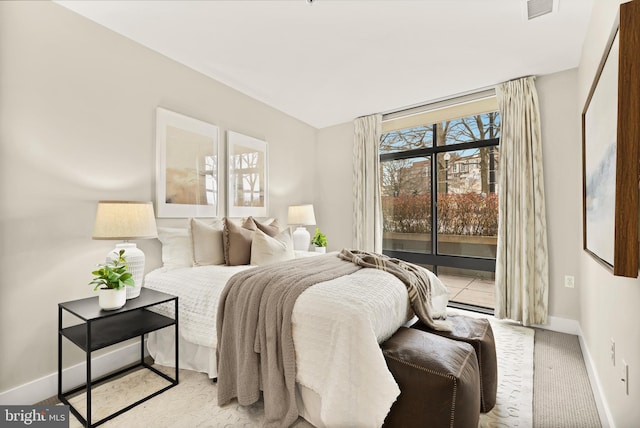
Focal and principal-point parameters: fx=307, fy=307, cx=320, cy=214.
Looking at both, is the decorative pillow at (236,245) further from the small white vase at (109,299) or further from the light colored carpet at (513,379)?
the light colored carpet at (513,379)

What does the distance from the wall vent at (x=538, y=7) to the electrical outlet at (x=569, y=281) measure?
238 centimetres

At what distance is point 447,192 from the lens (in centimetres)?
394

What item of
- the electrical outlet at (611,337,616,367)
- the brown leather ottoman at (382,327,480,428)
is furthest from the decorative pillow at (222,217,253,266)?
the electrical outlet at (611,337,616,367)

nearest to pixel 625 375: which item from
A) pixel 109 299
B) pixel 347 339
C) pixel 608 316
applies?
pixel 608 316

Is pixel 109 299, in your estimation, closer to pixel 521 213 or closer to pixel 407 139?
pixel 521 213

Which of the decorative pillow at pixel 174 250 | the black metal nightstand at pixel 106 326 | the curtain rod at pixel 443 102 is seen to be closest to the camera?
the black metal nightstand at pixel 106 326

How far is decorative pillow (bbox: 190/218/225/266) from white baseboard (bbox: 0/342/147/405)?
2.77 ft

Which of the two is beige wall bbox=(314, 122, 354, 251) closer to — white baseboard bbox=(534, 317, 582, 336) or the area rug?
white baseboard bbox=(534, 317, 582, 336)

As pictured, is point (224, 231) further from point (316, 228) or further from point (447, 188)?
point (447, 188)

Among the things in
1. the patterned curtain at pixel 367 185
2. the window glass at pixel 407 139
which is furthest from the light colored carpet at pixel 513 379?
the window glass at pixel 407 139

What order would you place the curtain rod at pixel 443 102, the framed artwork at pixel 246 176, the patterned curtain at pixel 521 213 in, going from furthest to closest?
the curtain rod at pixel 443 102
the framed artwork at pixel 246 176
the patterned curtain at pixel 521 213

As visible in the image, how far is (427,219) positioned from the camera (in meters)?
4.11

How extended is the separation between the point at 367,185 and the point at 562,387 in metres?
2.93

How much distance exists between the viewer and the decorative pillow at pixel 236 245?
267 cm
